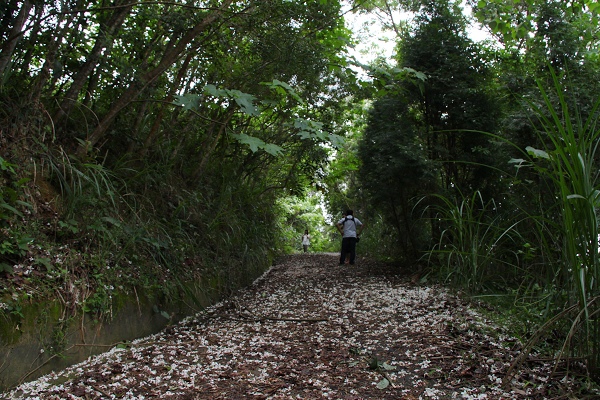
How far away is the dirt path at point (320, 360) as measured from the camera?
219cm

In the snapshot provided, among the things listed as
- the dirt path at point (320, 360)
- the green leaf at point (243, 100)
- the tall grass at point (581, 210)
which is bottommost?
the dirt path at point (320, 360)

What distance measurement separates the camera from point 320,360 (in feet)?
8.99

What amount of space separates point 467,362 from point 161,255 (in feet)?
8.43

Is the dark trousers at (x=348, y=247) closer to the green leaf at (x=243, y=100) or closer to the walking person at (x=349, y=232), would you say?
the walking person at (x=349, y=232)

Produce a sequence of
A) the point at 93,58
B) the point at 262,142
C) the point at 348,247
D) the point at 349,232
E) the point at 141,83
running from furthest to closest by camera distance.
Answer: the point at 348,247, the point at 349,232, the point at 141,83, the point at 93,58, the point at 262,142

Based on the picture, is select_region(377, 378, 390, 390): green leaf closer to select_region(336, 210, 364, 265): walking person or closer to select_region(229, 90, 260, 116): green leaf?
select_region(229, 90, 260, 116): green leaf

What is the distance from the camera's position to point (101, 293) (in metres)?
2.87

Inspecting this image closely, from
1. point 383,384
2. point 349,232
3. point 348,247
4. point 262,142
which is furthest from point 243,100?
point 348,247

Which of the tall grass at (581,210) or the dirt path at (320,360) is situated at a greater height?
the tall grass at (581,210)

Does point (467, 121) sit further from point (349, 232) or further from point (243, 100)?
point (243, 100)

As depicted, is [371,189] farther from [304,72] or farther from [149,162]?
[149,162]

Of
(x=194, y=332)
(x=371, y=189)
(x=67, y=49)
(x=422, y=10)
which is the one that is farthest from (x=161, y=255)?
(x=422, y=10)

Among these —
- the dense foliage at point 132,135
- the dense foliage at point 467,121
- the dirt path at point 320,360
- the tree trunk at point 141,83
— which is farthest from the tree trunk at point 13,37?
the dense foliage at point 467,121

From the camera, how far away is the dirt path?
2.19 m
